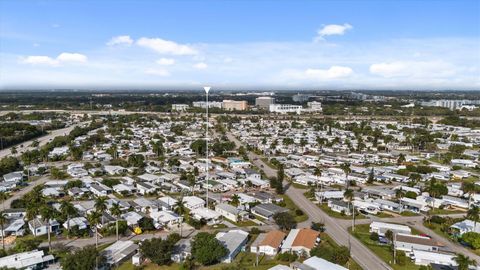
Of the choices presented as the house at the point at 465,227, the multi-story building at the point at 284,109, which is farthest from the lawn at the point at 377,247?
the multi-story building at the point at 284,109

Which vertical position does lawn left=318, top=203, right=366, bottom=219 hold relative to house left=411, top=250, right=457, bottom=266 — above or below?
below

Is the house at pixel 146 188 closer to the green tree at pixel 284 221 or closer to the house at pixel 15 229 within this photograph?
the house at pixel 15 229

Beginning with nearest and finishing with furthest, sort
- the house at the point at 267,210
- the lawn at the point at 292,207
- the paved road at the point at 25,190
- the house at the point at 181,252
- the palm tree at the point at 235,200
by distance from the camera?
1. the house at the point at 181,252
2. the lawn at the point at 292,207
3. the house at the point at 267,210
4. the palm tree at the point at 235,200
5. the paved road at the point at 25,190

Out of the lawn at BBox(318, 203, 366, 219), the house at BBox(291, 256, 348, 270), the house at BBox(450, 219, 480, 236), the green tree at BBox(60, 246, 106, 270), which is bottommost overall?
the lawn at BBox(318, 203, 366, 219)

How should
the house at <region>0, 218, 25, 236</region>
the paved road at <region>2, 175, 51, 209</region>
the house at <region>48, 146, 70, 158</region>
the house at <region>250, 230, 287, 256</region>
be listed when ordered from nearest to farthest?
the house at <region>250, 230, 287, 256</region>
the house at <region>0, 218, 25, 236</region>
the paved road at <region>2, 175, 51, 209</region>
the house at <region>48, 146, 70, 158</region>

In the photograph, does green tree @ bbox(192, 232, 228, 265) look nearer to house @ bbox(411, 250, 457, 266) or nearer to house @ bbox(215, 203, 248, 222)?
house @ bbox(215, 203, 248, 222)

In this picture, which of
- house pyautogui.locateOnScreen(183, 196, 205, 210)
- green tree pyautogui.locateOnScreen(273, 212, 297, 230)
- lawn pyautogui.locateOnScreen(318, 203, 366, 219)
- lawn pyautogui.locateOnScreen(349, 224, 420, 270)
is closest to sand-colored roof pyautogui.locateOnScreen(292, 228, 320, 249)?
green tree pyautogui.locateOnScreen(273, 212, 297, 230)

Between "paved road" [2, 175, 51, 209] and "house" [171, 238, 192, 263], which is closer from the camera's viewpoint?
"house" [171, 238, 192, 263]
